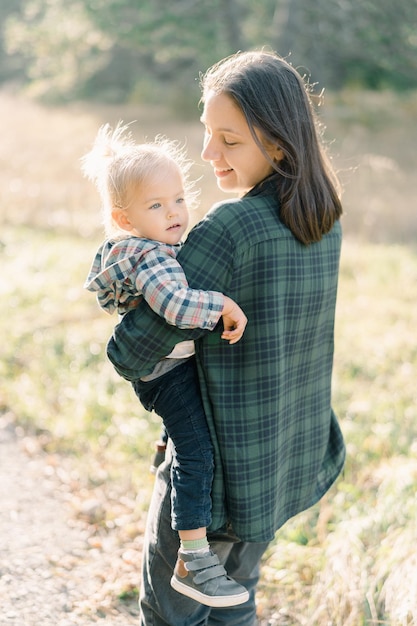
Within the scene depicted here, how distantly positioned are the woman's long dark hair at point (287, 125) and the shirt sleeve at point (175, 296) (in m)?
0.32

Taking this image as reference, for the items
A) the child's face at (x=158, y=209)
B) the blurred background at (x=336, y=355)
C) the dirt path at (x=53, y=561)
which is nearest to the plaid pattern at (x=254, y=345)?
the child's face at (x=158, y=209)

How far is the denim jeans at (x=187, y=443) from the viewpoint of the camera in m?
2.10

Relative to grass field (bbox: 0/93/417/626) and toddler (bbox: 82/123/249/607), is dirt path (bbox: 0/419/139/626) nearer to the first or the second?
grass field (bbox: 0/93/417/626)

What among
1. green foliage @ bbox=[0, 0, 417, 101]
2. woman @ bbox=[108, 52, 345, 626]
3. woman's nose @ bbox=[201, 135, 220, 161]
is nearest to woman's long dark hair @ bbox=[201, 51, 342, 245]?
woman @ bbox=[108, 52, 345, 626]

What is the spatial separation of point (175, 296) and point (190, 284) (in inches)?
3.7

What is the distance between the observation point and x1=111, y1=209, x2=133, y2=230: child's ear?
6.97 ft

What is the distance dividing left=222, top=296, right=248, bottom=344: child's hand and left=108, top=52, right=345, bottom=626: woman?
0.06 metres

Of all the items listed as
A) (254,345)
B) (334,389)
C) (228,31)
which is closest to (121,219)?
(254,345)

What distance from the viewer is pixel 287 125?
6.78 feet

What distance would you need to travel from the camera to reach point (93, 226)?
397 inches

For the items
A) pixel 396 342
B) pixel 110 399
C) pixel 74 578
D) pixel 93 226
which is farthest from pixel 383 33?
pixel 74 578

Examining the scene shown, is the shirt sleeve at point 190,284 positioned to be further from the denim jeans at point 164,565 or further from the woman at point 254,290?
the denim jeans at point 164,565

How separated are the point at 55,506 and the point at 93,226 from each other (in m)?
6.43

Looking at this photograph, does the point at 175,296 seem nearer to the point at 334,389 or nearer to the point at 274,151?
the point at 274,151
